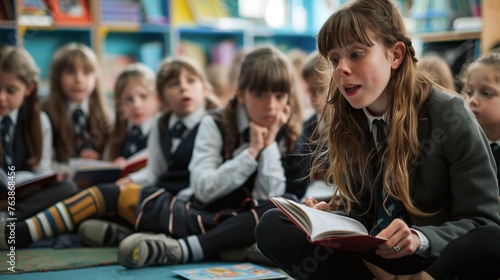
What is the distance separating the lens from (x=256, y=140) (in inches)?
73.6

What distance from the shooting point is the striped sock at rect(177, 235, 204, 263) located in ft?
5.82

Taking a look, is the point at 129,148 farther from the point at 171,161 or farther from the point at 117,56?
the point at 117,56

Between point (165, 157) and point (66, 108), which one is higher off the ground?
point (66, 108)

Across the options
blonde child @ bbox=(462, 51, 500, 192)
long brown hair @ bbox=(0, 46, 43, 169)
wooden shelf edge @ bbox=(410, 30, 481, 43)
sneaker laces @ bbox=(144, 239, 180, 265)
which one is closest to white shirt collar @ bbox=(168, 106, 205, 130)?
long brown hair @ bbox=(0, 46, 43, 169)

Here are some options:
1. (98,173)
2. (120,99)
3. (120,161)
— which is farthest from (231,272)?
(120,99)

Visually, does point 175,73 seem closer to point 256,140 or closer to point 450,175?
point 256,140

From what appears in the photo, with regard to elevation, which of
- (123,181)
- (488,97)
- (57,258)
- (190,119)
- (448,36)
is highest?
(448,36)

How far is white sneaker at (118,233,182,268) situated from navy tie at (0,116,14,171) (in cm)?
78

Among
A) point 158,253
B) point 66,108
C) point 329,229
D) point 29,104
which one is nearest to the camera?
point 329,229

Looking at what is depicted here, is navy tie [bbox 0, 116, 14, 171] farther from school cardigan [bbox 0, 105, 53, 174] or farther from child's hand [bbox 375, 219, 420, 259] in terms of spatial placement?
child's hand [bbox 375, 219, 420, 259]

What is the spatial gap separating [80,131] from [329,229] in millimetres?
1915

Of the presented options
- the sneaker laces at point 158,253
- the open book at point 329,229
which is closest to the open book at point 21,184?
the sneaker laces at point 158,253

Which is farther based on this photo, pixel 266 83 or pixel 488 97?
pixel 266 83

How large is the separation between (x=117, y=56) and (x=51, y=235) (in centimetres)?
217
